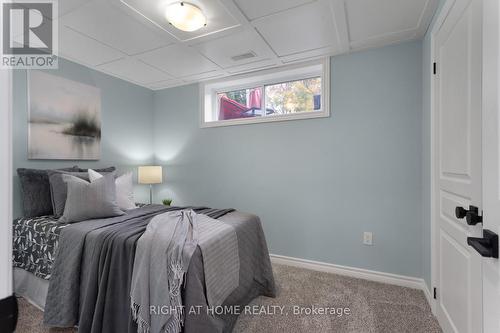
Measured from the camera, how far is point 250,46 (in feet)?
8.07

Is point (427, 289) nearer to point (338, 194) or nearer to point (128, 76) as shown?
point (338, 194)

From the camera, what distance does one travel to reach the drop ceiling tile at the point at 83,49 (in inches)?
88.9

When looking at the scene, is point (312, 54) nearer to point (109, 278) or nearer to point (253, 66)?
point (253, 66)

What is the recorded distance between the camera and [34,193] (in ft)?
7.39

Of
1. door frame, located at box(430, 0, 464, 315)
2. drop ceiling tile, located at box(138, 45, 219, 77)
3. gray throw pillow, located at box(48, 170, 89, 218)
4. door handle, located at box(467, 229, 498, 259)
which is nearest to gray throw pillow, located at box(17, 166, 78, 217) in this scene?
gray throw pillow, located at box(48, 170, 89, 218)

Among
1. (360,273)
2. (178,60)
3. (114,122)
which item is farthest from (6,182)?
(114,122)

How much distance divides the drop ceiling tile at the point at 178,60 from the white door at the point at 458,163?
2.22m

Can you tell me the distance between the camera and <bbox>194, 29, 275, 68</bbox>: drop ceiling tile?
7.53 feet

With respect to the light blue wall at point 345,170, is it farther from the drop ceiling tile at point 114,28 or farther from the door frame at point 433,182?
the drop ceiling tile at point 114,28

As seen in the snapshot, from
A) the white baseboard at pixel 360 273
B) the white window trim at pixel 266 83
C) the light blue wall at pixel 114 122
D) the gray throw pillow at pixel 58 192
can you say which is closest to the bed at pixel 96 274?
the gray throw pillow at pixel 58 192

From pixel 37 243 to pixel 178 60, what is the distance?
2.24 metres

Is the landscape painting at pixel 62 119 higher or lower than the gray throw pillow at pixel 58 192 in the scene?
higher

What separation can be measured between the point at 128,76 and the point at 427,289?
4.13 metres

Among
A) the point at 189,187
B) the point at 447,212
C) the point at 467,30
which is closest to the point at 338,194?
the point at 447,212
